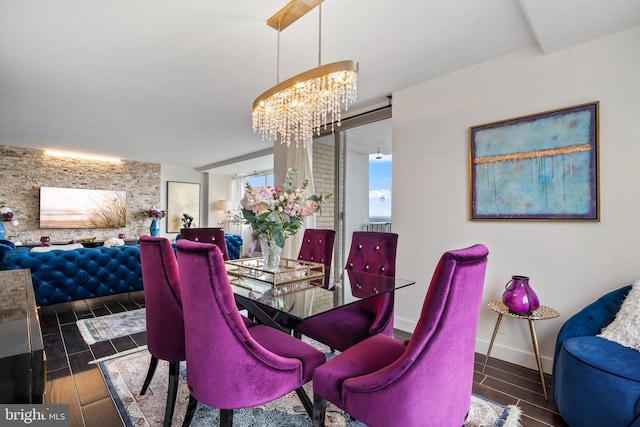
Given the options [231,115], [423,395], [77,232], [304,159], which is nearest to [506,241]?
[423,395]

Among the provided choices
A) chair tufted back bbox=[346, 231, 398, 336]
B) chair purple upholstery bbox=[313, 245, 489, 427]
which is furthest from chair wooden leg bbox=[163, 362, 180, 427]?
chair tufted back bbox=[346, 231, 398, 336]

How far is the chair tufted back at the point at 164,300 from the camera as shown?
1.55 metres

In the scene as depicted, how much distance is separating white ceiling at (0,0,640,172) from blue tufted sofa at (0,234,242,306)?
171 centimetres

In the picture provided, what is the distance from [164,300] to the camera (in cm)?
158

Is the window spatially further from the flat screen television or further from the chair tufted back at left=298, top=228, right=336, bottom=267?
the chair tufted back at left=298, top=228, right=336, bottom=267

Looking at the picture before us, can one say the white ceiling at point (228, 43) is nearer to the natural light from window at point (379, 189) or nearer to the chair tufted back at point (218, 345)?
the natural light from window at point (379, 189)

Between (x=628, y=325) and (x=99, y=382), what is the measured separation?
319 centimetres

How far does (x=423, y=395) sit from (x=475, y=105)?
239 centimetres

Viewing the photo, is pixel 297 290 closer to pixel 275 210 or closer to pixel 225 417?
pixel 275 210

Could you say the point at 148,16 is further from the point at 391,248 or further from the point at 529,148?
the point at 529,148

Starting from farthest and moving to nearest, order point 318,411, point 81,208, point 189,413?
point 81,208 < point 189,413 < point 318,411

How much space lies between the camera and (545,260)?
88.7 inches

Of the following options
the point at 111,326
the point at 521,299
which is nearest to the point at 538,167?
the point at 521,299

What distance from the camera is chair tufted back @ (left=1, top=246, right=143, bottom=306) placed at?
312 cm
